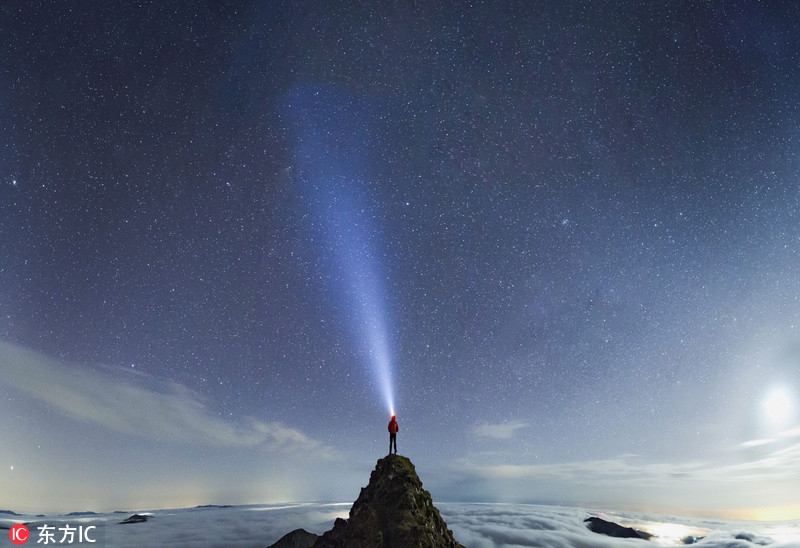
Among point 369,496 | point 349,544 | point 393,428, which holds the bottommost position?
point 349,544

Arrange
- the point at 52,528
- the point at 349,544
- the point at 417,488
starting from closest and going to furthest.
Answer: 1. the point at 349,544
2. the point at 417,488
3. the point at 52,528

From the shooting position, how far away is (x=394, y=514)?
135ft

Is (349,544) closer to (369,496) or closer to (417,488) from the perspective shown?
(369,496)

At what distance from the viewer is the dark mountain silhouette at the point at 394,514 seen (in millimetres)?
39500

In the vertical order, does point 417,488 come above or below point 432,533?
above

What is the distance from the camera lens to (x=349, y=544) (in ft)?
136

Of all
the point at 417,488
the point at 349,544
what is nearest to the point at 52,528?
the point at 349,544

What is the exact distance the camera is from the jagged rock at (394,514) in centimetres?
3950

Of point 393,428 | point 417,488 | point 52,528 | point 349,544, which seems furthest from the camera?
point 52,528

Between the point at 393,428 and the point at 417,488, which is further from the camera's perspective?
the point at 417,488

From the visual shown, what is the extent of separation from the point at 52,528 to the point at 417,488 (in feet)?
134

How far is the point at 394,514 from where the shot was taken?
4100 cm

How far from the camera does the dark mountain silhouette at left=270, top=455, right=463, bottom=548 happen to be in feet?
130

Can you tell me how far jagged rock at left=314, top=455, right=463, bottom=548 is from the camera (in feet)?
130
